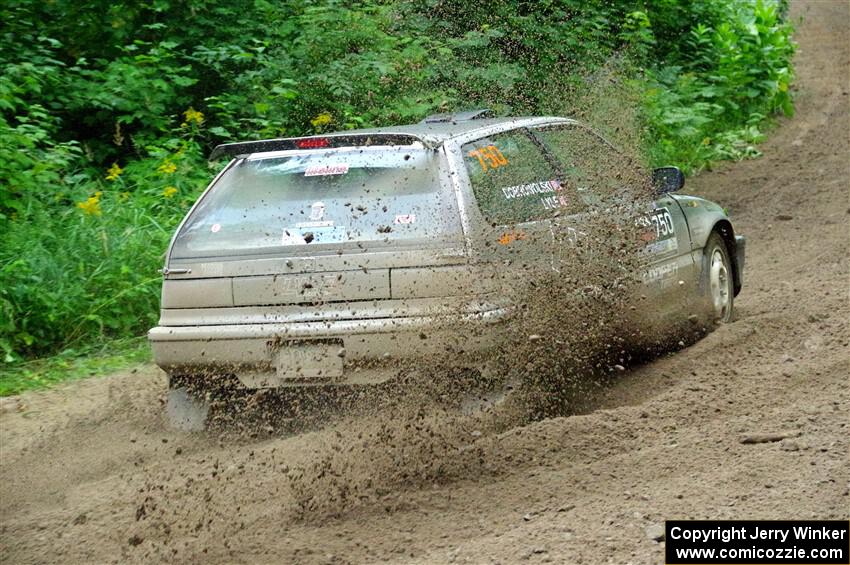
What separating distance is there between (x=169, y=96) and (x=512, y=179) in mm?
5663

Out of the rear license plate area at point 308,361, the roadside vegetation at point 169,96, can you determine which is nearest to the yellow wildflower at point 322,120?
the roadside vegetation at point 169,96

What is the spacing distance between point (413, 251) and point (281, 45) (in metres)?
6.53

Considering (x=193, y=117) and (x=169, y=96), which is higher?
(x=169, y=96)

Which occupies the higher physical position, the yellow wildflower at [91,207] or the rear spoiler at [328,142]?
the rear spoiler at [328,142]

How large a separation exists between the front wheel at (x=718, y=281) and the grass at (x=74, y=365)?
3.81 metres

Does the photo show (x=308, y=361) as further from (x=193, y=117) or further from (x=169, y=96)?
(x=169, y=96)

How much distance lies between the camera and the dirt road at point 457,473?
13.4 ft

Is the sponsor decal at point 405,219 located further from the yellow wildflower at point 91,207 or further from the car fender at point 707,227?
the yellow wildflower at point 91,207

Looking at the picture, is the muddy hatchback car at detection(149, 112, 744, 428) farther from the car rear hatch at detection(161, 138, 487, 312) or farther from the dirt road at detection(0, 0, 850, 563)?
the dirt road at detection(0, 0, 850, 563)

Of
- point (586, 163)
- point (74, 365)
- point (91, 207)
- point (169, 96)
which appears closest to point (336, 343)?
point (586, 163)

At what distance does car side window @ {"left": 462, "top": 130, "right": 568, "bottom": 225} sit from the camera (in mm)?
5559

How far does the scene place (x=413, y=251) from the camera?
17.4 feet

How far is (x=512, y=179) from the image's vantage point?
19.2ft

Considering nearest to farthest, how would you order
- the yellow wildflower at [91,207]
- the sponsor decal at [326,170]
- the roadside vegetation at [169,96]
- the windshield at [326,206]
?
the windshield at [326,206]
the sponsor decal at [326,170]
the roadside vegetation at [169,96]
the yellow wildflower at [91,207]
